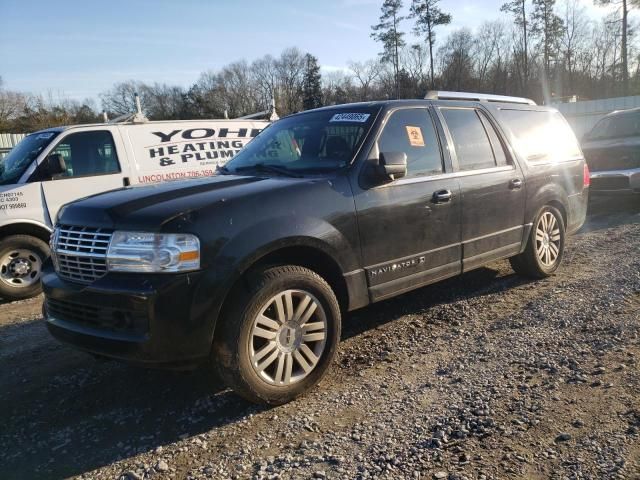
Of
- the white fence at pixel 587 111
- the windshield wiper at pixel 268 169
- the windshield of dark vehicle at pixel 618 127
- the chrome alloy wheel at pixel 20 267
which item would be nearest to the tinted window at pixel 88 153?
the chrome alloy wheel at pixel 20 267

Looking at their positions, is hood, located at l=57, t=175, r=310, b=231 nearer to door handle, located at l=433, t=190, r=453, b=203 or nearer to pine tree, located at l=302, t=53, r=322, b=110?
door handle, located at l=433, t=190, r=453, b=203

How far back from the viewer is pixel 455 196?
436 cm

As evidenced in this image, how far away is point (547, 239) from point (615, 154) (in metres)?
6.07

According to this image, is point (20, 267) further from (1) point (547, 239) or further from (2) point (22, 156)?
(1) point (547, 239)

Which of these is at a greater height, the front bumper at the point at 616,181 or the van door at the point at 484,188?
the van door at the point at 484,188

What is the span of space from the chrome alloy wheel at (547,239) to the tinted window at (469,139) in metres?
1.14

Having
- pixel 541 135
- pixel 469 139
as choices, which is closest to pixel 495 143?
pixel 469 139

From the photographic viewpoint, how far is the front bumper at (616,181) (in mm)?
9555

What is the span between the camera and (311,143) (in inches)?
165

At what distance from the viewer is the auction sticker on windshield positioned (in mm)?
4066

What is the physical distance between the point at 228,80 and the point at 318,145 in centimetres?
8132

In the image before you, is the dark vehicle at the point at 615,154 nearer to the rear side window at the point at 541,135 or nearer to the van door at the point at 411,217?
the rear side window at the point at 541,135

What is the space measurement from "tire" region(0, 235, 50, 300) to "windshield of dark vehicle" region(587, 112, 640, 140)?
11.5m

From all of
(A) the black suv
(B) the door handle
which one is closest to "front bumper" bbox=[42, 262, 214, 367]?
(A) the black suv
